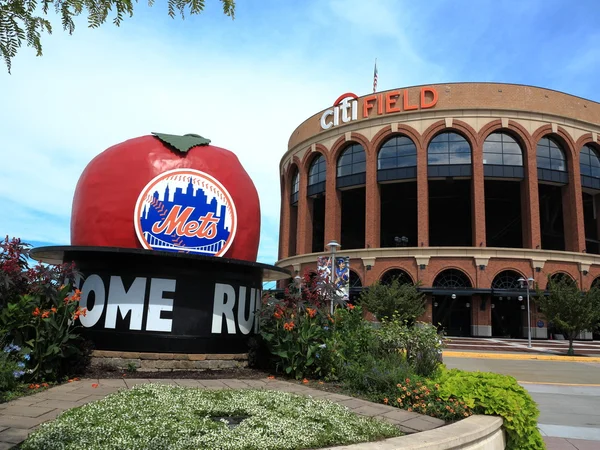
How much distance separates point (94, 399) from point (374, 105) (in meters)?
39.3

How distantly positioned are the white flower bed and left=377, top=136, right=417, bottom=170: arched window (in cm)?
3634

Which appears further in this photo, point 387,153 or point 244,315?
point 387,153

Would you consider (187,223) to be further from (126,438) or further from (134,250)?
(126,438)

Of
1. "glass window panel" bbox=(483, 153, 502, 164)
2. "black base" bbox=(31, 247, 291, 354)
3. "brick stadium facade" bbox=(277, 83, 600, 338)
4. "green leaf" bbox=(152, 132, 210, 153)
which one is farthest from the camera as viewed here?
"glass window panel" bbox=(483, 153, 502, 164)

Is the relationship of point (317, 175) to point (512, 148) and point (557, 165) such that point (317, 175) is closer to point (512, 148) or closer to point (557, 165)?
point (512, 148)

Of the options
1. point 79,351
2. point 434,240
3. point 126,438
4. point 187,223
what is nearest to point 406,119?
point 434,240

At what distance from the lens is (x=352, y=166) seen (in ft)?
144

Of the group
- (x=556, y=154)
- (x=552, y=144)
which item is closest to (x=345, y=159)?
(x=552, y=144)

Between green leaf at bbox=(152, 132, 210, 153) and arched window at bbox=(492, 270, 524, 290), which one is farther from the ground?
green leaf at bbox=(152, 132, 210, 153)

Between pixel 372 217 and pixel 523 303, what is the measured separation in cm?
1414

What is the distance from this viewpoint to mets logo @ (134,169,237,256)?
10.1 metres

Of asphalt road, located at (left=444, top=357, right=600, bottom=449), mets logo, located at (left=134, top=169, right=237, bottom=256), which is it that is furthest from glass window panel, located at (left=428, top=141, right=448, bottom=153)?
mets logo, located at (left=134, top=169, right=237, bottom=256)

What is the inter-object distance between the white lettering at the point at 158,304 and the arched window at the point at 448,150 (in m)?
34.0

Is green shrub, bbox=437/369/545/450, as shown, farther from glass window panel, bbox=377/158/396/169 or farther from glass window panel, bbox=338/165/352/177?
glass window panel, bbox=338/165/352/177
